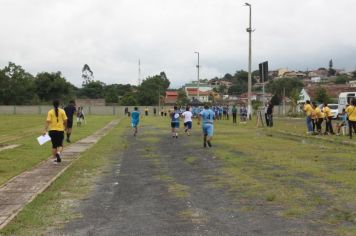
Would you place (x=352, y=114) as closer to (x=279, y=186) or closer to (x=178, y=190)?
(x=279, y=186)

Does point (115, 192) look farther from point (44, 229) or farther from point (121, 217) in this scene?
point (44, 229)

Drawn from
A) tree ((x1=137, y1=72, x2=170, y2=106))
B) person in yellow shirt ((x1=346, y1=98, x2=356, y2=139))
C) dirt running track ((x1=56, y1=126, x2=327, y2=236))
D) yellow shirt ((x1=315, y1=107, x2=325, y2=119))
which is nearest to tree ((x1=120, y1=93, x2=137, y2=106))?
tree ((x1=137, y1=72, x2=170, y2=106))

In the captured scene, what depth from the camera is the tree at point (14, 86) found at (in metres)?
98.1

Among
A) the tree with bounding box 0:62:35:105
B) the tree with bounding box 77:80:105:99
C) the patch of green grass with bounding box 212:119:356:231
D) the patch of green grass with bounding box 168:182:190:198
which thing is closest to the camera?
the patch of green grass with bounding box 212:119:356:231

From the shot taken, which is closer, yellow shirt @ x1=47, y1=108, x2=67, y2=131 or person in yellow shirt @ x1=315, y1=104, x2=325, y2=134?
yellow shirt @ x1=47, y1=108, x2=67, y2=131

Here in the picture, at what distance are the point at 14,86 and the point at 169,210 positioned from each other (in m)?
96.0

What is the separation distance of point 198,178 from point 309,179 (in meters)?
2.25

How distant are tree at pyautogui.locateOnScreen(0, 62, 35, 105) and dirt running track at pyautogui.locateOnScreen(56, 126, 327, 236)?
8997 cm

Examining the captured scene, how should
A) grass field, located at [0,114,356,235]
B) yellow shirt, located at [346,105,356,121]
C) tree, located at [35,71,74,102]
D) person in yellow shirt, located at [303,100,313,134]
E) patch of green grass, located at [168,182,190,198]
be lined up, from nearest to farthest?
grass field, located at [0,114,356,235] < patch of green grass, located at [168,182,190,198] < yellow shirt, located at [346,105,356,121] < person in yellow shirt, located at [303,100,313,134] < tree, located at [35,71,74,102]

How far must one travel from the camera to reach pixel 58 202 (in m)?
8.93

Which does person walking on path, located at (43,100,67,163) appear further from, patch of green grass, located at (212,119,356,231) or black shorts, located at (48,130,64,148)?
patch of green grass, located at (212,119,356,231)

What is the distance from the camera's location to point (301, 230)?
677 centimetres

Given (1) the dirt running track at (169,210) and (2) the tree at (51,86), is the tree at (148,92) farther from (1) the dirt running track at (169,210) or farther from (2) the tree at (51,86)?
(1) the dirt running track at (169,210)

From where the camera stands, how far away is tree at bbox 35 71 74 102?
10706 centimetres
